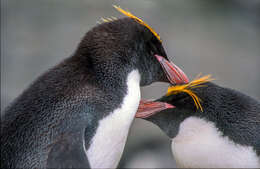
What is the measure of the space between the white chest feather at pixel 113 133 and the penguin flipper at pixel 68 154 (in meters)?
0.10

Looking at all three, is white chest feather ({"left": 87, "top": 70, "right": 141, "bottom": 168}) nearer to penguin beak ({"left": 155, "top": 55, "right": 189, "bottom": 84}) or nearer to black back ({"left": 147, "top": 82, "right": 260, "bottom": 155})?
penguin beak ({"left": 155, "top": 55, "right": 189, "bottom": 84})

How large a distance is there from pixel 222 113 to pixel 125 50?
0.49 meters

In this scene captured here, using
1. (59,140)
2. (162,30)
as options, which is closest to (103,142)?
(59,140)

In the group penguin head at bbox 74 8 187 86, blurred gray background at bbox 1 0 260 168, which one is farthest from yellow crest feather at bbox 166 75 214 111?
blurred gray background at bbox 1 0 260 168

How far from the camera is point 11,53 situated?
102 inches

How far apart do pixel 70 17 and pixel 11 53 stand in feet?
1.72

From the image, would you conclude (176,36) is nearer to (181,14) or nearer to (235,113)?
(181,14)

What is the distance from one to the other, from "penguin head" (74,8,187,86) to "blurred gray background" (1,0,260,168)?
44.8 inches

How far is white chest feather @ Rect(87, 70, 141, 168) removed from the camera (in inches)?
40.2

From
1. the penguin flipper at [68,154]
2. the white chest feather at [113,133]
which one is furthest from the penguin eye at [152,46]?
the penguin flipper at [68,154]

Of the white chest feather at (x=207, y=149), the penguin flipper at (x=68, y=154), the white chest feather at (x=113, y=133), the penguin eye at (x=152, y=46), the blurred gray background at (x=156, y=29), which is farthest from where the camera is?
the blurred gray background at (x=156, y=29)

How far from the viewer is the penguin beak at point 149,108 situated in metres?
1.37

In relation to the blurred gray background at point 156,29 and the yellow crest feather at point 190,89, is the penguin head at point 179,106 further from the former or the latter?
the blurred gray background at point 156,29

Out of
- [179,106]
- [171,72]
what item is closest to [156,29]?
[179,106]
